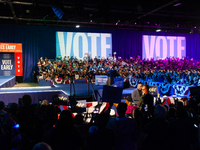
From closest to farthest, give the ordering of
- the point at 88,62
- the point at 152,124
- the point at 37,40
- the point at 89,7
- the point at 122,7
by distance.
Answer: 1. the point at 152,124
2. the point at 89,7
3. the point at 122,7
4. the point at 88,62
5. the point at 37,40

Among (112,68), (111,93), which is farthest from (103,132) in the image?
(112,68)

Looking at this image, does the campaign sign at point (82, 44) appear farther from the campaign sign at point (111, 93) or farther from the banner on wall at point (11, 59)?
the campaign sign at point (111, 93)

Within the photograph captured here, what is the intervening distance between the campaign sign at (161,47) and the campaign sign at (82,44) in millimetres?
4444

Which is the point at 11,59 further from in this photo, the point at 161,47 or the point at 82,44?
the point at 161,47

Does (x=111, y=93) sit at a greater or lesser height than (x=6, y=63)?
lesser

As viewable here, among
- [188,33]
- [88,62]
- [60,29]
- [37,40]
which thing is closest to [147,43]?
[188,33]

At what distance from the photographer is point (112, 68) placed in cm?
1625

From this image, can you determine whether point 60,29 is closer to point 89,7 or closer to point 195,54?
point 89,7

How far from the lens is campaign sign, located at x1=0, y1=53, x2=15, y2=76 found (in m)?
16.9

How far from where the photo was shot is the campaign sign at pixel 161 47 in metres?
21.2

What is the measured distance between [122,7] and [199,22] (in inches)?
413

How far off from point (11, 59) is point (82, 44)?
694 centimetres

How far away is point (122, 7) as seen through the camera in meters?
15.6

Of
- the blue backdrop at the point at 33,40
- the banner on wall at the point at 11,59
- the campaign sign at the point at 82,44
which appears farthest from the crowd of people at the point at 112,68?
the banner on wall at the point at 11,59
